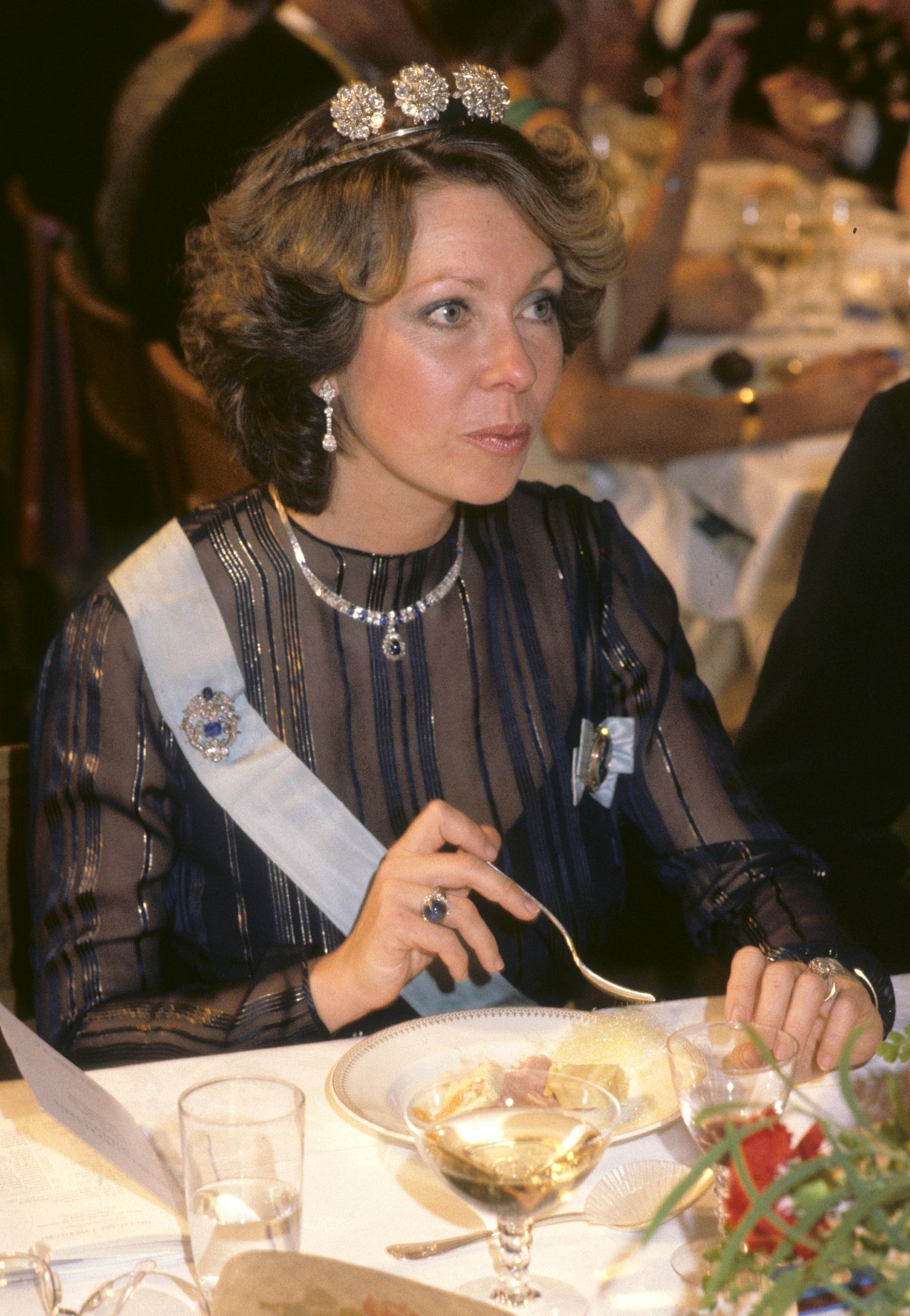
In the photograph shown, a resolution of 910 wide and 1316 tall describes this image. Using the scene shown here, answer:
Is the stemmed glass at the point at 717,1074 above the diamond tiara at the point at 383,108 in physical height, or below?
below

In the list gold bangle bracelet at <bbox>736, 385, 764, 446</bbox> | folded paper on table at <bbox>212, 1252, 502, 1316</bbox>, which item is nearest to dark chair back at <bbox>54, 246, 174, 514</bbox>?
gold bangle bracelet at <bbox>736, 385, 764, 446</bbox>

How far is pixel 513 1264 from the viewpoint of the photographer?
940 mm

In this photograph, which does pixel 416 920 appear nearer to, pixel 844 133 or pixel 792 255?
pixel 792 255

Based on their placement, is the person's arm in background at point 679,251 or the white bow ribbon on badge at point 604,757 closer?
the white bow ribbon on badge at point 604,757

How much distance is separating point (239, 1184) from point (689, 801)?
878mm

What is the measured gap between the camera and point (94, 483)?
4660 mm

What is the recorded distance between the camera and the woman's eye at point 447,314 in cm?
155

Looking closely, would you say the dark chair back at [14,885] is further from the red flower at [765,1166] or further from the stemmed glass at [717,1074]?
the red flower at [765,1166]

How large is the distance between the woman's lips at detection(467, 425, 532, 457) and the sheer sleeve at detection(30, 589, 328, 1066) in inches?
16.5

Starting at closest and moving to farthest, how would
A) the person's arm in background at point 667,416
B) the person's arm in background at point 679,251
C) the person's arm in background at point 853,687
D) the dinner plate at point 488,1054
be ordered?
the dinner plate at point 488,1054 < the person's arm in background at point 853,687 < the person's arm in background at point 667,416 < the person's arm in background at point 679,251

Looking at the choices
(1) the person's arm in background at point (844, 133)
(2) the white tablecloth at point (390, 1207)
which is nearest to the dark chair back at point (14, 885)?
(2) the white tablecloth at point (390, 1207)

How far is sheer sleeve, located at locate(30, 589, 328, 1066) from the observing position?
1408 mm

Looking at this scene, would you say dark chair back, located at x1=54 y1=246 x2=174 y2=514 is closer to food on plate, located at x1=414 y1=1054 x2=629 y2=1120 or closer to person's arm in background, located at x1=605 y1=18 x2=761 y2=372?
person's arm in background, located at x1=605 y1=18 x2=761 y2=372

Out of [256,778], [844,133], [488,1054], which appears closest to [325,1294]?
[488,1054]
